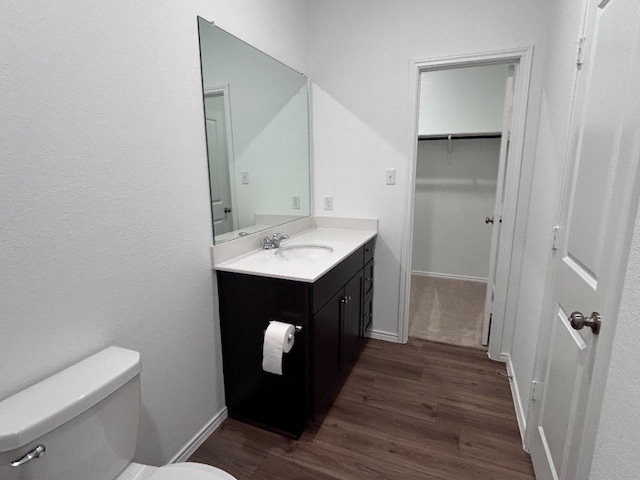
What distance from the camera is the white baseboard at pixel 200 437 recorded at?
153 cm

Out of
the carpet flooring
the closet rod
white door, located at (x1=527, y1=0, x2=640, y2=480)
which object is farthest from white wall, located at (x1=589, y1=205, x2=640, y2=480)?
the closet rod

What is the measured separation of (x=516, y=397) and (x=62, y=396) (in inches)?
83.2

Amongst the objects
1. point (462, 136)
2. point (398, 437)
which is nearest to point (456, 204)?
point (462, 136)

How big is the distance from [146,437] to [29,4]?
146 centimetres

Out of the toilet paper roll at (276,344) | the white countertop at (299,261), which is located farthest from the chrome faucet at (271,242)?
the toilet paper roll at (276,344)

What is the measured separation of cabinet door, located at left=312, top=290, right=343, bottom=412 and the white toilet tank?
0.80 m

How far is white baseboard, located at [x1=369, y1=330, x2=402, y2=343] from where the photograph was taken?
8.70 ft

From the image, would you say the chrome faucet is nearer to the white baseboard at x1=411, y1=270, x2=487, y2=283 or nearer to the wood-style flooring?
the wood-style flooring

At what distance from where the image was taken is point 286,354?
1.62m

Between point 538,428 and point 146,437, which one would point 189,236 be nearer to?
point 146,437

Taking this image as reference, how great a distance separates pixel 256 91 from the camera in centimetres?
204

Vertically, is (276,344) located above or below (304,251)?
below

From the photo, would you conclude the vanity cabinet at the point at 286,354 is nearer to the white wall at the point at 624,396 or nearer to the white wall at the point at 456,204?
the white wall at the point at 624,396

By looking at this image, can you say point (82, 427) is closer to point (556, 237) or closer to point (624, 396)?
point (624, 396)
